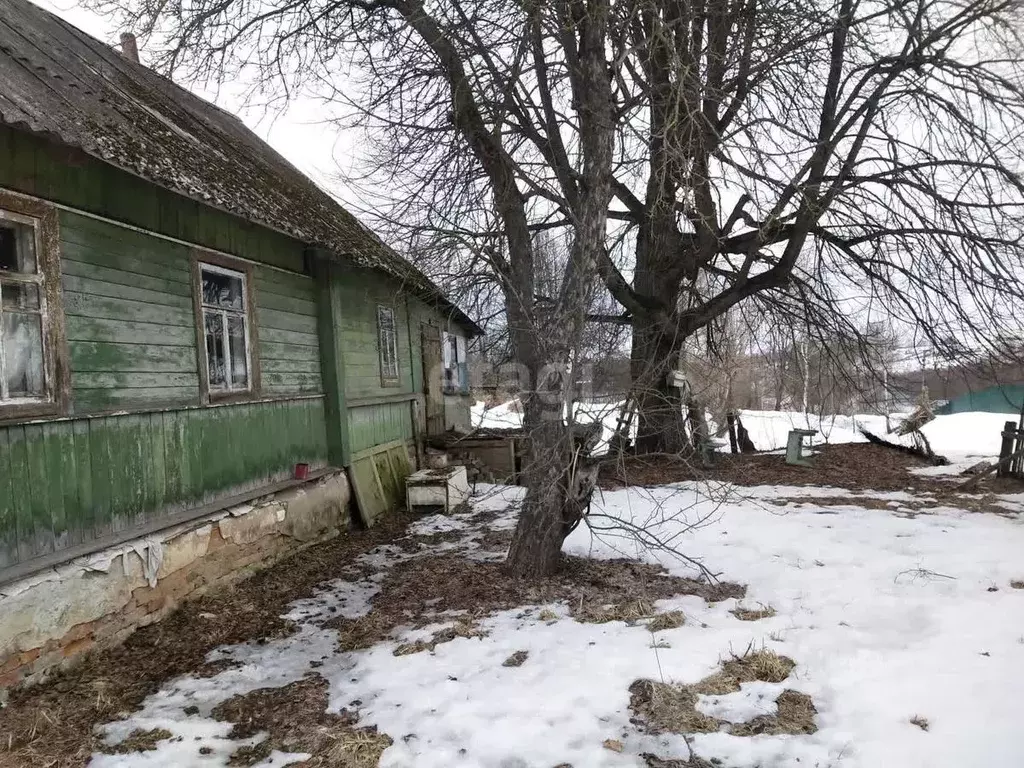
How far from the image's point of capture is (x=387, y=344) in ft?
Result: 33.2

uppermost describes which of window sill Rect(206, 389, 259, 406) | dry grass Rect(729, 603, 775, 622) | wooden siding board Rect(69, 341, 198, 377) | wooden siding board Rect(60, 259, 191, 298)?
wooden siding board Rect(60, 259, 191, 298)

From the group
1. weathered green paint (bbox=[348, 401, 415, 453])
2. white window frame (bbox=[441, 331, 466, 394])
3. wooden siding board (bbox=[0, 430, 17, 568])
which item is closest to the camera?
wooden siding board (bbox=[0, 430, 17, 568])

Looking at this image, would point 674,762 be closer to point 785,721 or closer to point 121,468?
point 785,721

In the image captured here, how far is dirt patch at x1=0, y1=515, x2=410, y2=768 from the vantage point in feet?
10.5

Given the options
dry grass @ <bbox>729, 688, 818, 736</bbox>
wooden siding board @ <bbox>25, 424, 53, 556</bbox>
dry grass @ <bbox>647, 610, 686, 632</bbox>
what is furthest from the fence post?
wooden siding board @ <bbox>25, 424, 53, 556</bbox>

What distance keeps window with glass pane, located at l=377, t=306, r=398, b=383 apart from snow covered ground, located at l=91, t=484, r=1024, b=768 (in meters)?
4.53

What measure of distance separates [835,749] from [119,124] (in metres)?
5.75

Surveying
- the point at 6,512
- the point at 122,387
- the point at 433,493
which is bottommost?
the point at 433,493

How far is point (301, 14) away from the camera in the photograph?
7.12 metres

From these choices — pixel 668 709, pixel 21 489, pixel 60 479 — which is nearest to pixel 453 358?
pixel 60 479

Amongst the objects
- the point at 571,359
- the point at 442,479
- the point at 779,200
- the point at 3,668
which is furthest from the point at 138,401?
the point at 779,200

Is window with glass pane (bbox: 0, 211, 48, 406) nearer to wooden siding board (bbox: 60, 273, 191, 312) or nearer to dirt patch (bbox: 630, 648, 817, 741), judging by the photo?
wooden siding board (bbox: 60, 273, 191, 312)

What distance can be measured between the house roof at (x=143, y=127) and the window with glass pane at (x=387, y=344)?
111cm

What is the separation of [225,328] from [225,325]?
0.09 ft
